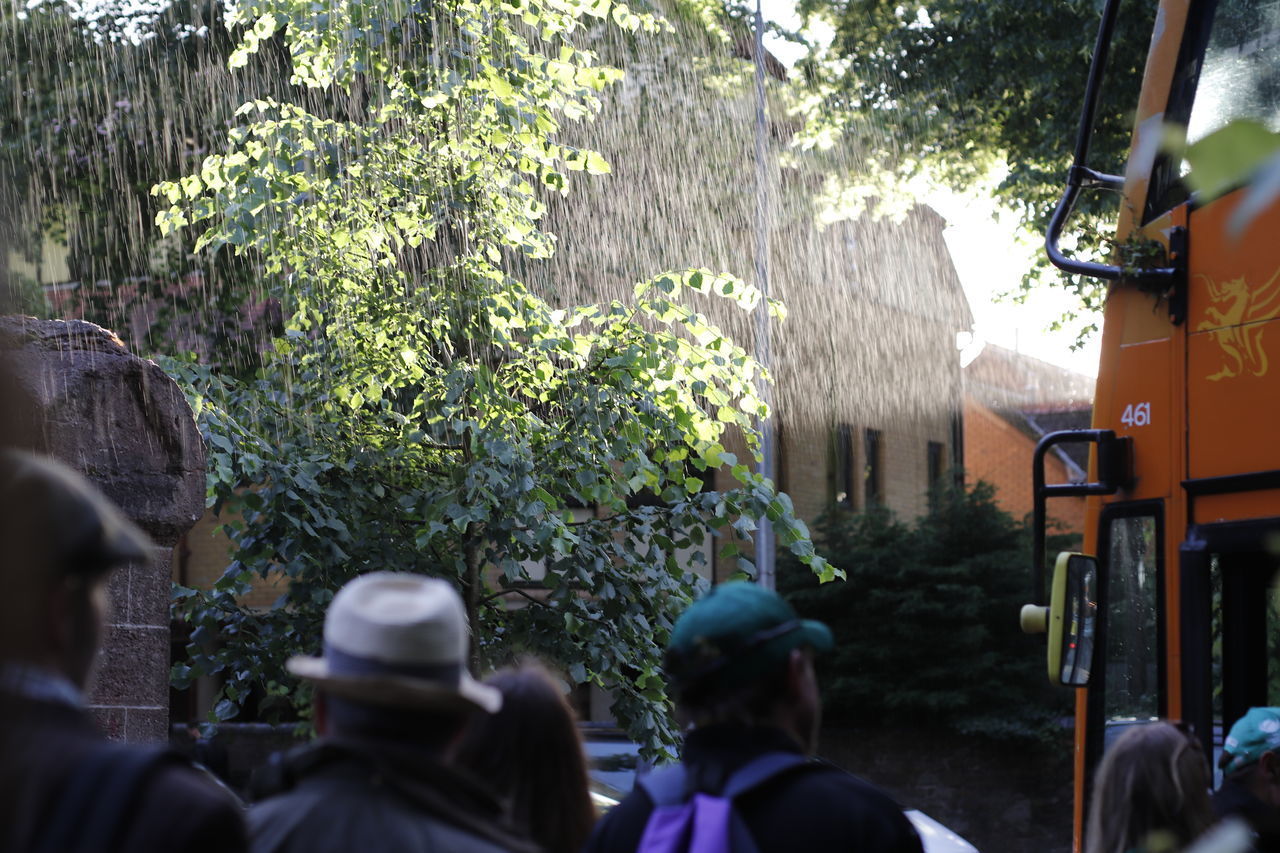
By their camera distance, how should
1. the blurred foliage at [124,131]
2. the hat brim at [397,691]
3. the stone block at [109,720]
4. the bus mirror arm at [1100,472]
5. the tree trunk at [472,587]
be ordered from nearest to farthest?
the hat brim at [397,691] → the bus mirror arm at [1100,472] → the stone block at [109,720] → the tree trunk at [472,587] → the blurred foliage at [124,131]

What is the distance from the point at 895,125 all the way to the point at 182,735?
10261mm

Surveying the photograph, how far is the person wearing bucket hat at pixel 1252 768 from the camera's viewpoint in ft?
12.3

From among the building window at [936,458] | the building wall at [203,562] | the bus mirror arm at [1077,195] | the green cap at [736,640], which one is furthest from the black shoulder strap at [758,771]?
the building window at [936,458]

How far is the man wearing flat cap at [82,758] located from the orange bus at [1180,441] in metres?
3.68

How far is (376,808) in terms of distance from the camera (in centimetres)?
204

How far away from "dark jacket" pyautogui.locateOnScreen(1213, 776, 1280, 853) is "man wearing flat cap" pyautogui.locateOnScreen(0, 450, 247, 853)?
2.60 meters

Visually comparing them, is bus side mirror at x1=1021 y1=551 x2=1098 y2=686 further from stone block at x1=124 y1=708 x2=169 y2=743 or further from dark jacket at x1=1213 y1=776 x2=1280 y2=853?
stone block at x1=124 y1=708 x2=169 y2=743

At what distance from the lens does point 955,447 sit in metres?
31.2

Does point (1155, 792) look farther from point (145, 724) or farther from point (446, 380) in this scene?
point (446, 380)

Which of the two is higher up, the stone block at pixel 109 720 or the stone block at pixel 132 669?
the stone block at pixel 132 669

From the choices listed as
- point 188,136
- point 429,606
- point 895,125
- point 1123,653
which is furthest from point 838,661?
point 429,606

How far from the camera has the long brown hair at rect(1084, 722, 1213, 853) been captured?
3518 millimetres

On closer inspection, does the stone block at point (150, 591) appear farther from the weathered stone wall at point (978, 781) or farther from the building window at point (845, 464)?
the building window at point (845, 464)

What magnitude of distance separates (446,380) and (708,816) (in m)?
5.70
